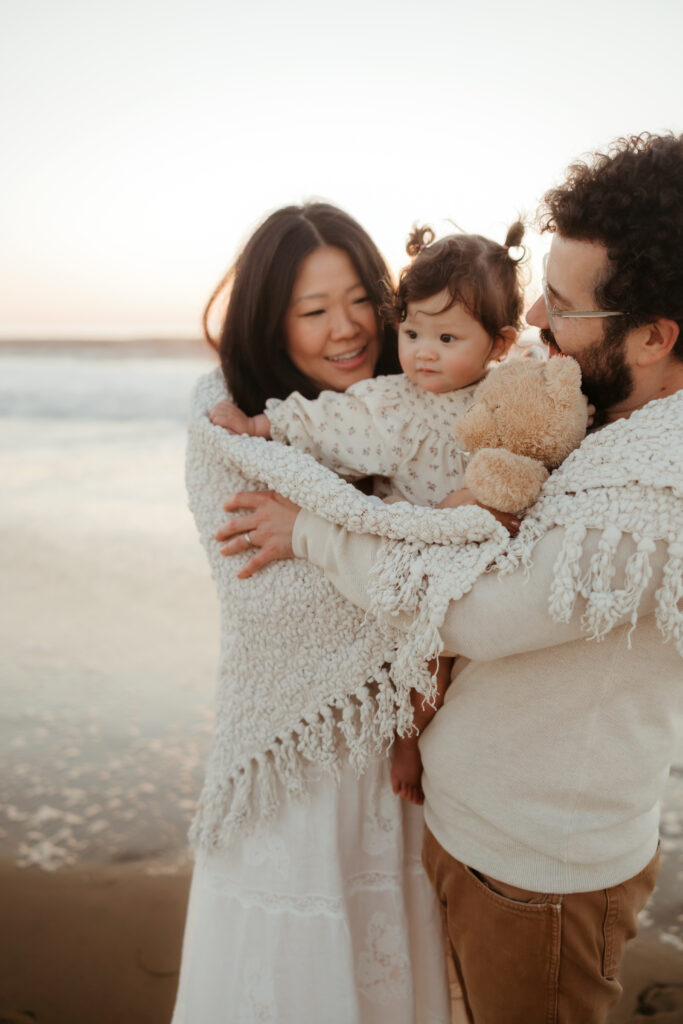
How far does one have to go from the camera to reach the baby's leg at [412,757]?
5.31 feet

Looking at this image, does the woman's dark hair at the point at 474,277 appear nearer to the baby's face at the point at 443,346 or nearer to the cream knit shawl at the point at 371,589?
Answer: the baby's face at the point at 443,346

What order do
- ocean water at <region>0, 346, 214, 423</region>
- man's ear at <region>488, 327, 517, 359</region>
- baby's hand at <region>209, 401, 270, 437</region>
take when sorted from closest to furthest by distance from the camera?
baby's hand at <region>209, 401, 270, 437</region> < man's ear at <region>488, 327, 517, 359</region> < ocean water at <region>0, 346, 214, 423</region>

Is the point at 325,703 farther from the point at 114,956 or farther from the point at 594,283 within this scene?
the point at 114,956

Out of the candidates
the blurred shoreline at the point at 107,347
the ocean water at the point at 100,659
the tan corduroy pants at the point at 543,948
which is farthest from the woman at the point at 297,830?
the blurred shoreline at the point at 107,347

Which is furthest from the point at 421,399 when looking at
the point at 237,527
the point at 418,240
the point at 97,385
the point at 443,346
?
the point at 97,385

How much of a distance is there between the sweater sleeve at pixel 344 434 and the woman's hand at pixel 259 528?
0.15 meters

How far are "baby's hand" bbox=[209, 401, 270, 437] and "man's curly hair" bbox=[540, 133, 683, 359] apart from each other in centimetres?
73

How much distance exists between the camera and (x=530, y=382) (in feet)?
4.55

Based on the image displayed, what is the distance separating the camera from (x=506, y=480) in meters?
1.31

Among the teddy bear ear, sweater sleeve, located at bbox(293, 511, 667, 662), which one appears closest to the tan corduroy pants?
sweater sleeve, located at bbox(293, 511, 667, 662)

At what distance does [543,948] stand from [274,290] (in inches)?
57.5

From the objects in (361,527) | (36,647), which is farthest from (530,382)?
(36,647)

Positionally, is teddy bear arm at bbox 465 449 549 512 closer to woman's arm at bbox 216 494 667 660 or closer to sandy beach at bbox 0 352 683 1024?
woman's arm at bbox 216 494 667 660

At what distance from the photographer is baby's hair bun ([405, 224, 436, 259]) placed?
6.27 feet
